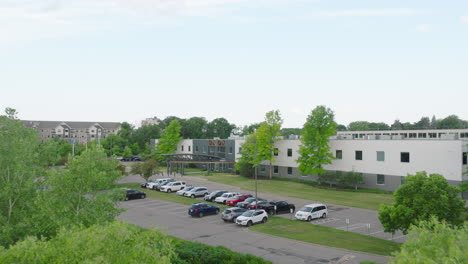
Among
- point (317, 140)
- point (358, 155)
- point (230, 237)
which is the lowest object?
point (230, 237)

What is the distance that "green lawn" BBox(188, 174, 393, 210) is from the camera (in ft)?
141

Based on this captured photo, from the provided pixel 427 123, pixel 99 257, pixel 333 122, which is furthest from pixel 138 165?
pixel 427 123

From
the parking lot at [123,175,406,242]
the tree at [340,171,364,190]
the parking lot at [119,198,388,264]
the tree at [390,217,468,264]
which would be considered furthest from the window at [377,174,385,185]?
the tree at [390,217,468,264]

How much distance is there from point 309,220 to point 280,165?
31230 mm

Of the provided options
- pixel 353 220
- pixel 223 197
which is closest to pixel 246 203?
pixel 223 197

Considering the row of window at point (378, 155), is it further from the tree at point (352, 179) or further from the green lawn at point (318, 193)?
the green lawn at point (318, 193)

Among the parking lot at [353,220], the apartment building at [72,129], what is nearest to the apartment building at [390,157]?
the parking lot at [353,220]

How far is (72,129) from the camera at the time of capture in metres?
160

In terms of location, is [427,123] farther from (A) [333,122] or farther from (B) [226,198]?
(B) [226,198]

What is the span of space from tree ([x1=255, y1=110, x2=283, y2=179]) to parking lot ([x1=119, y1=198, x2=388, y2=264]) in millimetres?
24581

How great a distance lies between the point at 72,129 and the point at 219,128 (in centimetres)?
6871

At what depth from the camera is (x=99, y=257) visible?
9.68 m

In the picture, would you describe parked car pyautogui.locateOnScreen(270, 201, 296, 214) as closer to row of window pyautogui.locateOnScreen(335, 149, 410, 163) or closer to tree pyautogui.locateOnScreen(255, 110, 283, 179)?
row of window pyautogui.locateOnScreen(335, 149, 410, 163)

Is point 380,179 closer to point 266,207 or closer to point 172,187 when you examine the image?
point 266,207
